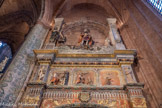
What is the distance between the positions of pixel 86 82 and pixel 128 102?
6.05 feet

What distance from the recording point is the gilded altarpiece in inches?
191

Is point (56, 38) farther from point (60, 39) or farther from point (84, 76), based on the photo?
point (84, 76)

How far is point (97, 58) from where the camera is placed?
668cm

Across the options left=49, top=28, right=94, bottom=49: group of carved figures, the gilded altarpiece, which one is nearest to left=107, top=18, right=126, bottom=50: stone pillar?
the gilded altarpiece

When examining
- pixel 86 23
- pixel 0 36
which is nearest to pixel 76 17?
pixel 86 23

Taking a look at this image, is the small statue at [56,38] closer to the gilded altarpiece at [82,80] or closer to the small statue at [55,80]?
the gilded altarpiece at [82,80]

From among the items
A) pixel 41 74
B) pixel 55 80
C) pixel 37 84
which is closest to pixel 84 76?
pixel 55 80

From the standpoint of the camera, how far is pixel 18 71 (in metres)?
5.63

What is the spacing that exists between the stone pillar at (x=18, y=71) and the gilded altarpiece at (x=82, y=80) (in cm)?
34

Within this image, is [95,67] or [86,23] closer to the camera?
[95,67]

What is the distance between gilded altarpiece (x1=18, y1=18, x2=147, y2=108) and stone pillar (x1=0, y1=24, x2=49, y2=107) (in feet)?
1.12

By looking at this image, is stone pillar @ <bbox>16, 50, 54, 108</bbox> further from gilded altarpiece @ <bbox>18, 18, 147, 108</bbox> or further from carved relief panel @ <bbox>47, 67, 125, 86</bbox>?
carved relief panel @ <bbox>47, 67, 125, 86</bbox>

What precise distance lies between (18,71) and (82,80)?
2755 mm

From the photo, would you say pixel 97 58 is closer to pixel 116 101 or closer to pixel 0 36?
pixel 116 101
